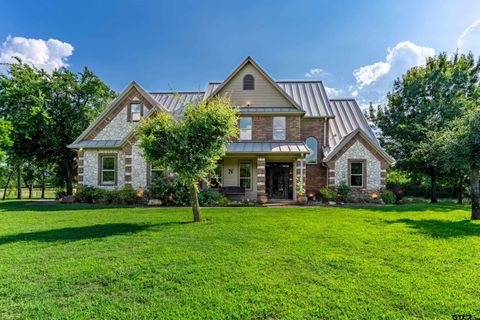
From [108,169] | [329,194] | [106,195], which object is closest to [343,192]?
[329,194]

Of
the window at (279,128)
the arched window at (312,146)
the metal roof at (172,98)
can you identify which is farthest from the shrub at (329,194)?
the metal roof at (172,98)

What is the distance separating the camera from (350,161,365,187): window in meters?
17.4

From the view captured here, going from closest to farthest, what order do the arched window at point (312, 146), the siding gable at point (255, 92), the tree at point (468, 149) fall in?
the tree at point (468, 149)
the siding gable at point (255, 92)
the arched window at point (312, 146)

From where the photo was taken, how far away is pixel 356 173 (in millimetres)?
17406

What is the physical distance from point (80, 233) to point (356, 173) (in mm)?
16336

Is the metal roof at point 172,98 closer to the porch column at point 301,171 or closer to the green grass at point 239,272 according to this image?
the porch column at point 301,171

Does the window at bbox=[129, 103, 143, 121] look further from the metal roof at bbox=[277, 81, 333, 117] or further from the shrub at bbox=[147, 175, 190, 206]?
the metal roof at bbox=[277, 81, 333, 117]

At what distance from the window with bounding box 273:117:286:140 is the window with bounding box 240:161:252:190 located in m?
2.90

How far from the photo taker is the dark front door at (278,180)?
19594 millimetres

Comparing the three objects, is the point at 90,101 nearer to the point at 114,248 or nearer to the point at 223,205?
the point at 223,205

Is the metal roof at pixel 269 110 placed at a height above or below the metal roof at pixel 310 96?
below

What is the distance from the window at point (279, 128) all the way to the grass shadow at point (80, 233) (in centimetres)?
→ 1101

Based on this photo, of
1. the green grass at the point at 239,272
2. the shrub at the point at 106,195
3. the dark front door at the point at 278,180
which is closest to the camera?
the green grass at the point at 239,272

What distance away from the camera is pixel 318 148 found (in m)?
19.5
